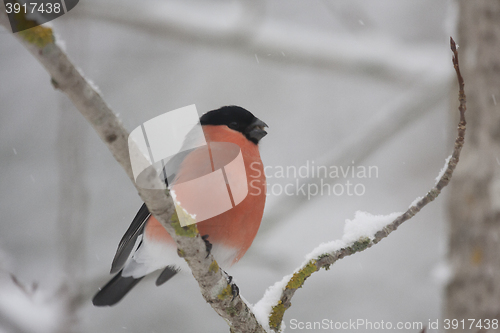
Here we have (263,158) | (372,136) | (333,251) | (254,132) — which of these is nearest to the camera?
(333,251)

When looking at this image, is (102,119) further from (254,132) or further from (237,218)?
(254,132)

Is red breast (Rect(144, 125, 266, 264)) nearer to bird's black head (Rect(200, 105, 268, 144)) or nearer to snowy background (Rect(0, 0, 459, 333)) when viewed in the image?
bird's black head (Rect(200, 105, 268, 144))

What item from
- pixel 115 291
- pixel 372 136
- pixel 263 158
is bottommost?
pixel 115 291

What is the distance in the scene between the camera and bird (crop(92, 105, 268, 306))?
6.28ft

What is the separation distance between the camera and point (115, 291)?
2.48 meters

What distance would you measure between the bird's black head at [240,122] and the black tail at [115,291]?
40.7 inches

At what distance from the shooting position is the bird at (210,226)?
1915mm

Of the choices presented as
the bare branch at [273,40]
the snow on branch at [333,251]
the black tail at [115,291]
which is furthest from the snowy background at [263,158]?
the snow on branch at [333,251]

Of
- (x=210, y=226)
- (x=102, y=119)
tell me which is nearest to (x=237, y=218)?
(x=210, y=226)

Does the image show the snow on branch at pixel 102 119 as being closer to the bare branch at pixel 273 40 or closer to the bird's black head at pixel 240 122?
the bird's black head at pixel 240 122

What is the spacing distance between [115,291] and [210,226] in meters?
0.95

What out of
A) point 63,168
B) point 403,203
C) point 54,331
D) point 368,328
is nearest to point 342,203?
point 403,203

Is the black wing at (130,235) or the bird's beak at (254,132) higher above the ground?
the bird's beak at (254,132)

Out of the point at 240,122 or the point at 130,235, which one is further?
the point at 240,122
